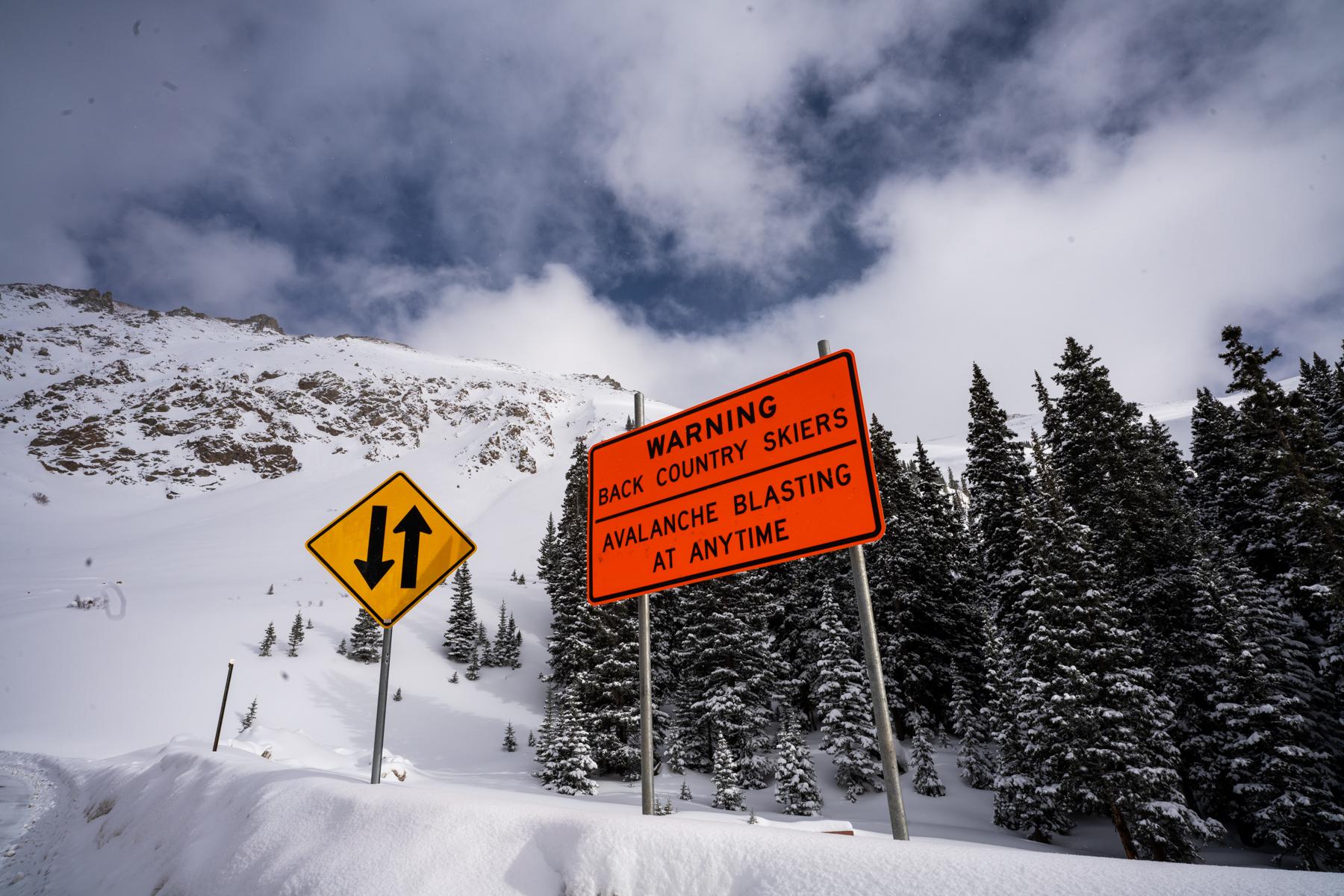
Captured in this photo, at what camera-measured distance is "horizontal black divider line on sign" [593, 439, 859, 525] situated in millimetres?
4059

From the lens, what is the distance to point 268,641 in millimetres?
41469

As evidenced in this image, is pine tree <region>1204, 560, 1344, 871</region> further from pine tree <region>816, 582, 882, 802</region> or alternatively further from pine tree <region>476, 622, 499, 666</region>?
pine tree <region>476, 622, 499, 666</region>

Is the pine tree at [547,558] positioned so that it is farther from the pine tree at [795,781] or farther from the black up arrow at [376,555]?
the black up arrow at [376,555]

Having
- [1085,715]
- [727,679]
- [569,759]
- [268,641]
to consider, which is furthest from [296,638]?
[1085,715]

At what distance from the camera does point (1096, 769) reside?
18.3 m

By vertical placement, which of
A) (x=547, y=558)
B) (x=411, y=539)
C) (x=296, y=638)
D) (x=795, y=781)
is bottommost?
(x=795, y=781)

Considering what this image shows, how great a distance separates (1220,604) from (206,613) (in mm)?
59705

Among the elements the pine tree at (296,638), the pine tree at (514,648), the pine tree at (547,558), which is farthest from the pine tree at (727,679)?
the pine tree at (296,638)

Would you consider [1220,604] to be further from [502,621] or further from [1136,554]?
[502,621]

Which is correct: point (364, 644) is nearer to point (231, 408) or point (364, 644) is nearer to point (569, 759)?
point (569, 759)

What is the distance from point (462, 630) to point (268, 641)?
12.5 meters

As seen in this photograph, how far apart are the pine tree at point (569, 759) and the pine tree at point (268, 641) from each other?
25.1 meters

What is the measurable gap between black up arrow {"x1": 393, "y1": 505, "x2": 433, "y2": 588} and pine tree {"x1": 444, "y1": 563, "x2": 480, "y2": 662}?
141 ft

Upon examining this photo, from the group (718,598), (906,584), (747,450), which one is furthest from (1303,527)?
(747,450)
